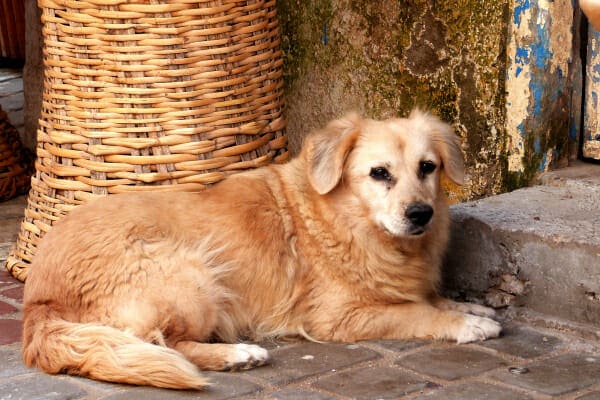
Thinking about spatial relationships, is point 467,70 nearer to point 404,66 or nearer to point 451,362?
point 404,66

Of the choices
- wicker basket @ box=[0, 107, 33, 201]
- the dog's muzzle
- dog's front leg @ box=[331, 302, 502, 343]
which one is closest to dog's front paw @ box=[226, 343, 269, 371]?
dog's front leg @ box=[331, 302, 502, 343]

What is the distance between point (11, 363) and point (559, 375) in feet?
6.13

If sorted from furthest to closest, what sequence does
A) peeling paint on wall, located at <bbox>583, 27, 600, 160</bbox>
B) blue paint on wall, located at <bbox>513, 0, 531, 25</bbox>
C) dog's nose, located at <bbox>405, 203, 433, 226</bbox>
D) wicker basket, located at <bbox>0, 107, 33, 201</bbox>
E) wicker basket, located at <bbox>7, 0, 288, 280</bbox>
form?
wicker basket, located at <bbox>0, 107, 33, 201</bbox> < peeling paint on wall, located at <bbox>583, 27, 600, 160</bbox> < blue paint on wall, located at <bbox>513, 0, 531, 25</bbox> < wicker basket, located at <bbox>7, 0, 288, 280</bbox> < dog's nose, located at <bbox>405, 203, 433, 226</bbox>

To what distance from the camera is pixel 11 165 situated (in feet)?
18.7

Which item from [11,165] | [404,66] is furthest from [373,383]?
[11,165]

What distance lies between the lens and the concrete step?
3.38m

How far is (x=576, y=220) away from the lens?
3.57m

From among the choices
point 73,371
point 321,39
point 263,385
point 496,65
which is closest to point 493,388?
point 263,385

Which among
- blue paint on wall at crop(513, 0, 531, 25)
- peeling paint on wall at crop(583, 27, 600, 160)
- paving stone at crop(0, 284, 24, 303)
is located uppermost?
blue paint on wall at crop(513, 0, 531, 25)

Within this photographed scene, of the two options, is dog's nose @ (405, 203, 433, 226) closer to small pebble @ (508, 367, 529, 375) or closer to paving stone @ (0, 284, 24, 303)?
small pebble @ (508, 367, 529, 375)

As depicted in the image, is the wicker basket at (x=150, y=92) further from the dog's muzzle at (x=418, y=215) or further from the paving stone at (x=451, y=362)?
the paving stone at (x=451, y=362)

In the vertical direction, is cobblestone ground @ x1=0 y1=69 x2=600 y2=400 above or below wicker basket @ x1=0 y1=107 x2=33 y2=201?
below

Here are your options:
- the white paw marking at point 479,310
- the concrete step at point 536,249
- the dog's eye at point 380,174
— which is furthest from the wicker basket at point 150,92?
the white paw marking at point 479,310

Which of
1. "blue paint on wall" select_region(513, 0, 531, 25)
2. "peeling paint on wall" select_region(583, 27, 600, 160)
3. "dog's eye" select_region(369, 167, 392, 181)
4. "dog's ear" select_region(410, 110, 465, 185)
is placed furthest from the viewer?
"peeling paint on wall" select_region(583, 27, 600, 160)
